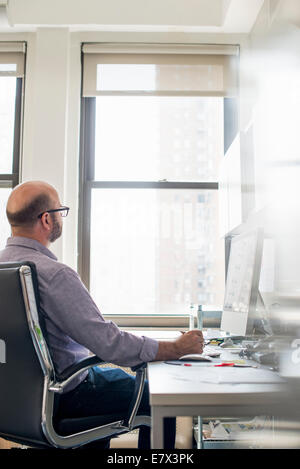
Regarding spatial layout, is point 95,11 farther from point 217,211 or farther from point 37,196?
point 37,196

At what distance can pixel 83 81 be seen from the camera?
3.48m

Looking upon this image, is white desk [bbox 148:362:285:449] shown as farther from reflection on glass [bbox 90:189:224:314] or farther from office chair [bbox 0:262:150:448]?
reflection on glass [bbox 90:189:224:314]

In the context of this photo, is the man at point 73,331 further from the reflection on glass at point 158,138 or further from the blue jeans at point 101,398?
the reflection on glass at point 158,138

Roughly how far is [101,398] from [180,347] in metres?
0.31

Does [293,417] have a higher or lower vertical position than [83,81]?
lower

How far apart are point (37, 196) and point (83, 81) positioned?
207 centimetres

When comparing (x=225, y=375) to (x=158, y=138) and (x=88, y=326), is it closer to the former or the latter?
(x=88, y=326)

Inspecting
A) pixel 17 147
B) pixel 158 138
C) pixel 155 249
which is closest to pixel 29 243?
pixel 155 249

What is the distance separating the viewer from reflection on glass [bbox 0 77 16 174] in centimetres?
350

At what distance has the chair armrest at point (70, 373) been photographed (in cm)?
138

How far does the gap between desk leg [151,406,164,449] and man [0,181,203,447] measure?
0.40 meters

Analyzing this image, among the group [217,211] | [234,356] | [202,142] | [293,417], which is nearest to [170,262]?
[217,211]

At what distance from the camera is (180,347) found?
1514mm

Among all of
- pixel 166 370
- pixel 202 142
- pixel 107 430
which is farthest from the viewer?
pixel 202 142
